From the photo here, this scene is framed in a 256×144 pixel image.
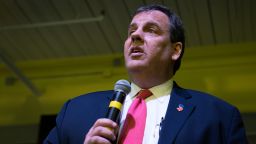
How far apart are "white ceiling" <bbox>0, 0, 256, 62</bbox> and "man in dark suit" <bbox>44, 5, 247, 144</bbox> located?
197cm

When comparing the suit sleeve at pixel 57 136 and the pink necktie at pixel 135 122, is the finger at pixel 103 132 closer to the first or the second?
the pink necktie at pixel 135 122

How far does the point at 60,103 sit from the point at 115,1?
5.50 feet

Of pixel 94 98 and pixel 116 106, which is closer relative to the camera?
pixel 116 106

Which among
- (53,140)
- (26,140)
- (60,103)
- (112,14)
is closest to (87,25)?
(112,14)

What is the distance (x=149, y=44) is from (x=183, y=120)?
47cm

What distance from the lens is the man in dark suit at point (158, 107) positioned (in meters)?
1.47

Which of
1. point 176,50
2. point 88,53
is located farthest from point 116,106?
point 88,53

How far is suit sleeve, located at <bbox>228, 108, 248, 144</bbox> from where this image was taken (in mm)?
1463

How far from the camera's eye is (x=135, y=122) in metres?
1.55

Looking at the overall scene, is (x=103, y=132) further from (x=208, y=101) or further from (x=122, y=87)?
(x=208, y=101)

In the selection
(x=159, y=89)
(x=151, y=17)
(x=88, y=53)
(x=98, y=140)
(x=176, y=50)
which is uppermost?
(x=88, y=53)

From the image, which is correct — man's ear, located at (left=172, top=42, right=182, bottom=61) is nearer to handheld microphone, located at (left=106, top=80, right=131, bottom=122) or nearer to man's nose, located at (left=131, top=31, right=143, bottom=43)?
man's nose, located at (left=131, top=31, right=143, bottom=43)

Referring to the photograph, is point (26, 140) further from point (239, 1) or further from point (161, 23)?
point (161, 23)

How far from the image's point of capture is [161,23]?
198cm
